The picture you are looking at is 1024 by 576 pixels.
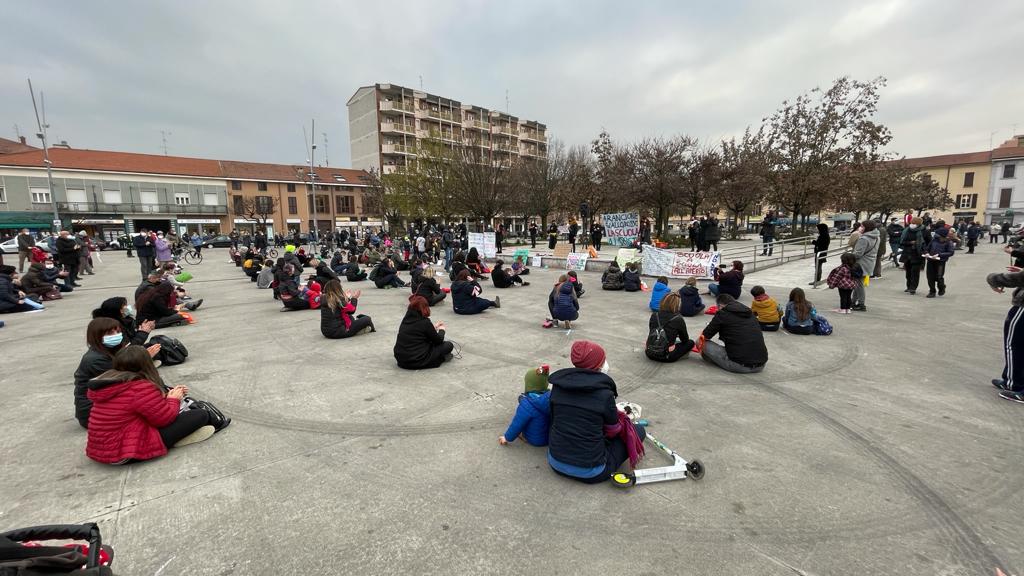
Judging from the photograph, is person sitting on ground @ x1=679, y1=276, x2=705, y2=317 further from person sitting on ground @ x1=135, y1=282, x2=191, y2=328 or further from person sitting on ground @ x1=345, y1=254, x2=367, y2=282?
person sitting on ground @ x1=345, y1=254, x2=367, y2=282

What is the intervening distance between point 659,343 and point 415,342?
11.2ft

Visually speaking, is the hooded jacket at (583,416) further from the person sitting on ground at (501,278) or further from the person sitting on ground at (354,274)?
the person sitting on ground at (354,274)

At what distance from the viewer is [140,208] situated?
47375 mm

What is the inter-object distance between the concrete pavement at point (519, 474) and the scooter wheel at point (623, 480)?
72mm

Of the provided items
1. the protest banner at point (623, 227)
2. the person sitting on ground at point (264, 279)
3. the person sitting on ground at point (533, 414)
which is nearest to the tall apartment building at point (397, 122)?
the protest banner at point (623, 227)

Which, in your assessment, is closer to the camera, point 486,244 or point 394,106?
point 486,244

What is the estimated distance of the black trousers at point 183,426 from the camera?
3.79 m

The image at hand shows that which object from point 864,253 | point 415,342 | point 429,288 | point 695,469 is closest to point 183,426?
point 415,342

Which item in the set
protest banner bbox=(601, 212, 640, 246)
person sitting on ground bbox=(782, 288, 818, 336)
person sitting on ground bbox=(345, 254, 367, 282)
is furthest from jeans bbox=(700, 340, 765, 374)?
protest banner bbox=(601, 212, 640, 246)

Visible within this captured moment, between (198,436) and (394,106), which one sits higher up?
(394,106)

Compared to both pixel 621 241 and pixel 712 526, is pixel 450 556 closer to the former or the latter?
pixel 712 526

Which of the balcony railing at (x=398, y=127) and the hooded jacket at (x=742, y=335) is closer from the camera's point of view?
the hooded jacket at (x=742, y=335)

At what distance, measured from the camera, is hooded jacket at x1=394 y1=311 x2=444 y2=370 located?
19.6ft

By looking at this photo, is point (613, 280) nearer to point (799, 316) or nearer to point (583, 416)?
point (799, 316)
